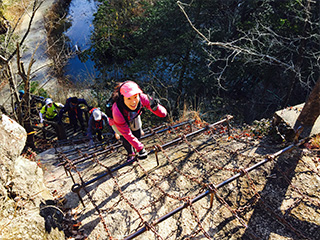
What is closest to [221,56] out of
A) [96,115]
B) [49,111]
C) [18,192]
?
[96,115]

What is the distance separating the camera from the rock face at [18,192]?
8.89 ft

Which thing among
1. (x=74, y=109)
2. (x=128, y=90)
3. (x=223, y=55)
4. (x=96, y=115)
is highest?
(x=74, y=109)

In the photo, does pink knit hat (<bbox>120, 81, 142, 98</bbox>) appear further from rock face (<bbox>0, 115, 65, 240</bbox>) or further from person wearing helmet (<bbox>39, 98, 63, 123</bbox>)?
person wearing helmet (<bbox>39, 98, 63, 123</bbox>)

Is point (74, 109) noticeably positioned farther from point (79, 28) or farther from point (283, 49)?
point (79, 28)

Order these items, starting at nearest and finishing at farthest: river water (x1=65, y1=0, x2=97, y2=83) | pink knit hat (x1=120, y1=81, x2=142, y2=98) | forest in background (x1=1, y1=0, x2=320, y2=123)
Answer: pink knit hat (x1=120, y1=81, x2=142, y2=98), forest in background (x1=1, y1=0, x2=320, y2=123), river water (x1=65, y1=0, x2=97, y2=83)

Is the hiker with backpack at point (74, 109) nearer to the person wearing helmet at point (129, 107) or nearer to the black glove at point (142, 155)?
the person wearing helmet at point (129, 107)

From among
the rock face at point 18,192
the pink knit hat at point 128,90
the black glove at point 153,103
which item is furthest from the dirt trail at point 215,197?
the pink knit hat at point 128,90

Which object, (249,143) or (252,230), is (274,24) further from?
(252,230)

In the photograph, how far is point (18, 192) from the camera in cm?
377

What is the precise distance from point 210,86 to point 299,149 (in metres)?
5.75

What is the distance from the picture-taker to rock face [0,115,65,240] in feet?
8.89

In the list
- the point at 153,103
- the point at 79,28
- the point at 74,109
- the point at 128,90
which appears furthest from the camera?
the point at 79,28

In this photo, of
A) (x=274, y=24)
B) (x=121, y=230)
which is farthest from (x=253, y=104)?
(x=121, y=230)

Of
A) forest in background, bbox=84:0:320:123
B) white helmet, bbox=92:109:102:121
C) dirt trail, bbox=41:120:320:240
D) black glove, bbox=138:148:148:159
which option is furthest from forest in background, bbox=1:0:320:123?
black glove, bbox=138:148:148:159
